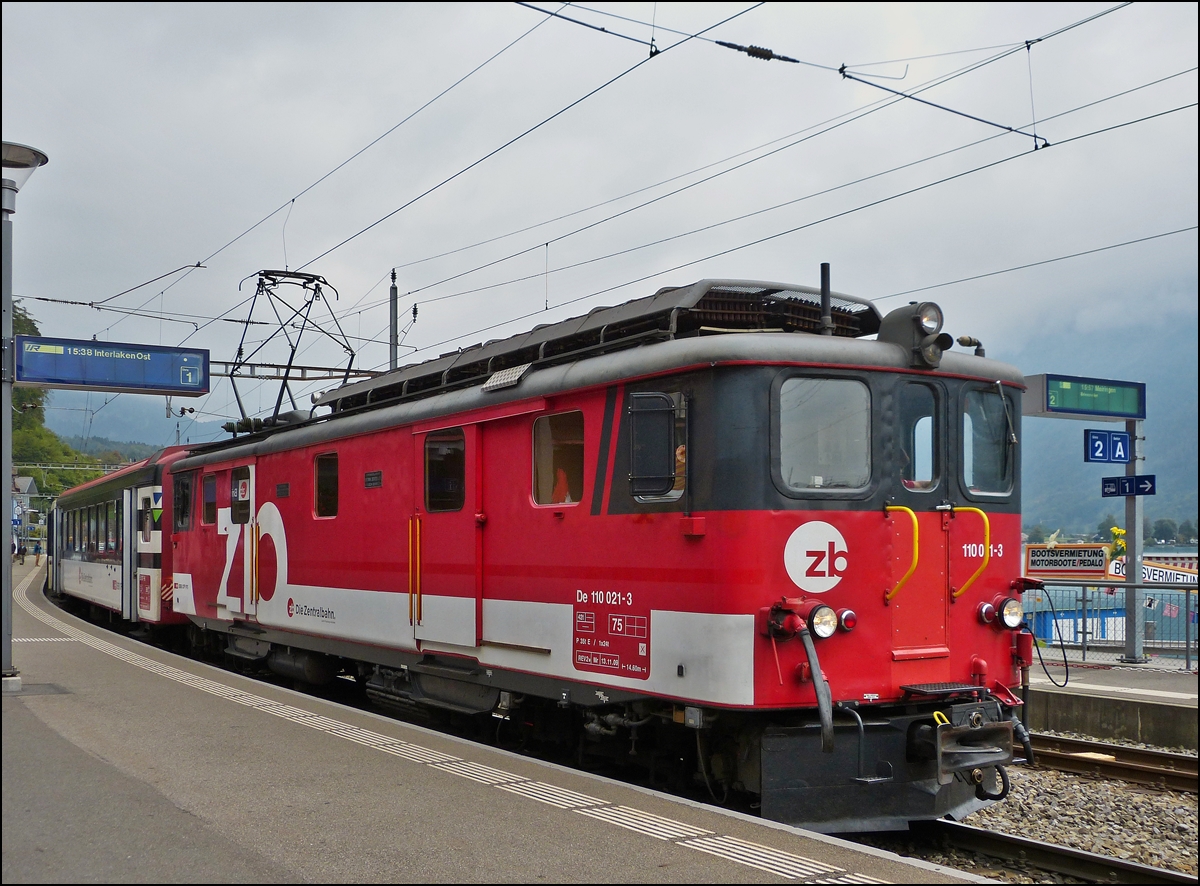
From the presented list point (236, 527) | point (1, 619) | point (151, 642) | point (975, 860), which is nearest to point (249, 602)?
point (236, 527)

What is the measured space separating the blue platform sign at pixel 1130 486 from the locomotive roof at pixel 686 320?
8681mm

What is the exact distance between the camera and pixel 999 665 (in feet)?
23.9

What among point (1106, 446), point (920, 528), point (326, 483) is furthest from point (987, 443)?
point (1106, 446)

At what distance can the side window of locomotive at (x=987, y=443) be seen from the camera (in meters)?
7.29

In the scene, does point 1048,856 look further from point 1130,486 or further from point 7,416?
point 1130,486

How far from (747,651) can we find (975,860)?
2.04 m

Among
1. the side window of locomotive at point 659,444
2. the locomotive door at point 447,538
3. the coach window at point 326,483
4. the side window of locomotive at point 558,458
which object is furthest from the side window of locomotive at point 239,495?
the side window of locomotive at point 659,444

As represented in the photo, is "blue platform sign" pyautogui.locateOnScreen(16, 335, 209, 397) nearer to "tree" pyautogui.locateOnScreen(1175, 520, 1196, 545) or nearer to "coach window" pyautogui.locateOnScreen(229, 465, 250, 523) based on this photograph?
"coach window" pyautogui.locateOnScreen(229, 465, 250, 523)

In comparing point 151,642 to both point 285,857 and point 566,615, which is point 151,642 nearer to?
point 566,615

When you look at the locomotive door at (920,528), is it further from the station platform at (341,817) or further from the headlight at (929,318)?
the station platform at (341,817)

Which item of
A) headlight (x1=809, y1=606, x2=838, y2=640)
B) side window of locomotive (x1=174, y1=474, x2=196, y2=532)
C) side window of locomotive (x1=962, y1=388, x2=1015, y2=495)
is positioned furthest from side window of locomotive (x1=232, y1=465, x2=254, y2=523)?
side window of locomotive (x1=962, y1=388, x2=1015, y2=495)

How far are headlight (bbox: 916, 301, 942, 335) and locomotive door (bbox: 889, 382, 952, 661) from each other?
36 centimetres

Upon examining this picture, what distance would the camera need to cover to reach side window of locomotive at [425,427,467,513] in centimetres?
866

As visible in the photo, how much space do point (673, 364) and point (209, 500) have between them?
10.1m
